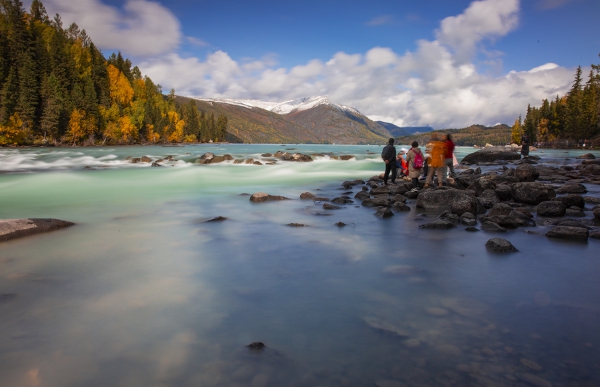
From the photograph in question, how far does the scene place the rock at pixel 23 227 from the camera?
30.3ft

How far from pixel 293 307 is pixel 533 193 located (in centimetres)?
1290

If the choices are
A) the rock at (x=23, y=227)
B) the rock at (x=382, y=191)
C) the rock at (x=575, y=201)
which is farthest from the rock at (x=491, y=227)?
the rock at (x=23, y=227)

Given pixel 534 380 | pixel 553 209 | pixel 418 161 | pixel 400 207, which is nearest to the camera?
pixel 534 380

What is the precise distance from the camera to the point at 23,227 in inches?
383

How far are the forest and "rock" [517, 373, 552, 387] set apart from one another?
263ft

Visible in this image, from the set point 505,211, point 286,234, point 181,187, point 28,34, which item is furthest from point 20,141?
point 505,211

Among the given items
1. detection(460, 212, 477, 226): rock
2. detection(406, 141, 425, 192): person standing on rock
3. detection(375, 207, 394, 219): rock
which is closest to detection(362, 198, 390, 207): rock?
detection(375, 207, 394, 219): rock

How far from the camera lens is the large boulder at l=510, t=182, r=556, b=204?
1409 cm

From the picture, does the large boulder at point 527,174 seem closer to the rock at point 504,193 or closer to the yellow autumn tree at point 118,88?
the rock at point 504,193

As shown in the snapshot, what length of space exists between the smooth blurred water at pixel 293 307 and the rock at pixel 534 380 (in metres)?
0.05

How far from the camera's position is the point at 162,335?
474 centimetres

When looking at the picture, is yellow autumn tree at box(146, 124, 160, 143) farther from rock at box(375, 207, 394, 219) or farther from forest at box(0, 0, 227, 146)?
rock at box(375, 207, 394, 219)

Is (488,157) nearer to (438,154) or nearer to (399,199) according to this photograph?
(438,154)

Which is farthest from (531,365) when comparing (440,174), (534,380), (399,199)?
(440,174)
